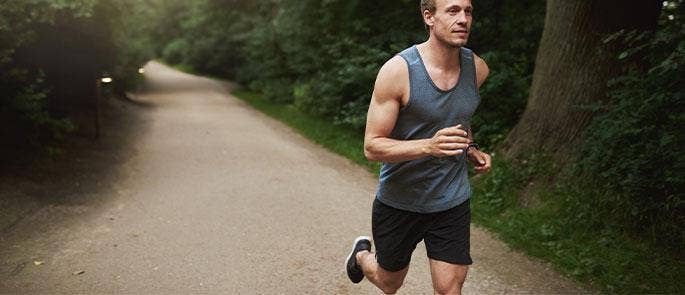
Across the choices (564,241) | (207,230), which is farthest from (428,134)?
(207,230)

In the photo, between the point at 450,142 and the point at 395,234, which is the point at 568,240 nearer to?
the point at 395,234

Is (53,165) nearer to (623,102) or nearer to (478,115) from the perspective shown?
(478,115)

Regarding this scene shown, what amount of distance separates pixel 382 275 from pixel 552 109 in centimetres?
407

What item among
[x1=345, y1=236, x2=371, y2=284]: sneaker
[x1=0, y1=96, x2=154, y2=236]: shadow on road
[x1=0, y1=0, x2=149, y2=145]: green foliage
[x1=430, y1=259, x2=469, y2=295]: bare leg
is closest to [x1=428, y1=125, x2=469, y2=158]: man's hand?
[x1=430, y1=259, x2=469, y2=295]: bare leg

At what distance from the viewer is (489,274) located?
4816 mm

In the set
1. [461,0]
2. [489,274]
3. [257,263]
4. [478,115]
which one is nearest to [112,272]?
[257,263]

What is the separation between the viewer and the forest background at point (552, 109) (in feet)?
15.8

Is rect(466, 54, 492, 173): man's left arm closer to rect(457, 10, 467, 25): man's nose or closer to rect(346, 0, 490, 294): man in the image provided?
rect(346, 0, 490, 294): man

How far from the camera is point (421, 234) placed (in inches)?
121

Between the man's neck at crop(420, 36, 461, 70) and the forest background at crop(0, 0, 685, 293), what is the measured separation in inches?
96.5

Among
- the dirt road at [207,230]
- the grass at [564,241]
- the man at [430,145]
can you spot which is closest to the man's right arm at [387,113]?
the man at [430,145]

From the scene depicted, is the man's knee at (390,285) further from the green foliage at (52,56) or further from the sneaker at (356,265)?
the green foliage at (52,56)

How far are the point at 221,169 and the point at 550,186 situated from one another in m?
5.18

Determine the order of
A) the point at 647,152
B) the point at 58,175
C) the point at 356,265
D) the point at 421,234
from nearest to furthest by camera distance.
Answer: the point at 421,234 → the point at 356,265 → the point at 647,152 → the point at 58,175
